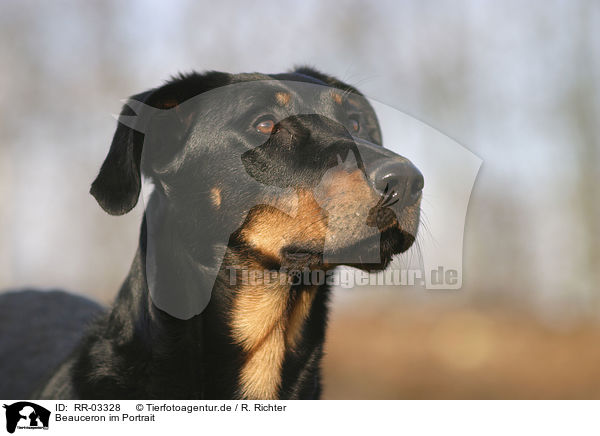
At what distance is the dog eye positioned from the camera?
102 inches

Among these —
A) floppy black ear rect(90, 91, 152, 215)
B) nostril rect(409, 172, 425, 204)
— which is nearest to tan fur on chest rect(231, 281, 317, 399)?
floppy black ear rect(90, 91, 152, 215)

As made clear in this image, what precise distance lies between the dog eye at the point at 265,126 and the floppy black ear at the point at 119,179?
1.81 feet

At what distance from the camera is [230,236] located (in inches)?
102

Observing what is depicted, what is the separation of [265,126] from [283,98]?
0.52 ft

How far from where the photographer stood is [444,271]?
243 centimetres

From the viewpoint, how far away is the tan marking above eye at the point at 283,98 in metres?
2.62

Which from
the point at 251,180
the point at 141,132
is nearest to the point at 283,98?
the point at 251,180

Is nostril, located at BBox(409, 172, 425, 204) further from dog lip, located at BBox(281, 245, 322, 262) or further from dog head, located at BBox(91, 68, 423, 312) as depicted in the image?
dog lip, located at BBox(281, 245, 322, 262)

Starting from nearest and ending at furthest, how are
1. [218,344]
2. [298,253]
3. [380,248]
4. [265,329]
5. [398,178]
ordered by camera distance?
1. [398,178]
2. [380,248]
3. [298,253]
4. [218,344]
5. [265,329]

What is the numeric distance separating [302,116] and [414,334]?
5541mm

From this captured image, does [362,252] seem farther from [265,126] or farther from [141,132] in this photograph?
[141,132]

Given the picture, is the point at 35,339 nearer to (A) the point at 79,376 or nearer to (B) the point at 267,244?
(A) the point at 79,376

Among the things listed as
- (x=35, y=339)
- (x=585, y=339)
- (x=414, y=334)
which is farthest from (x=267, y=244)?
(x=414, y=334)
